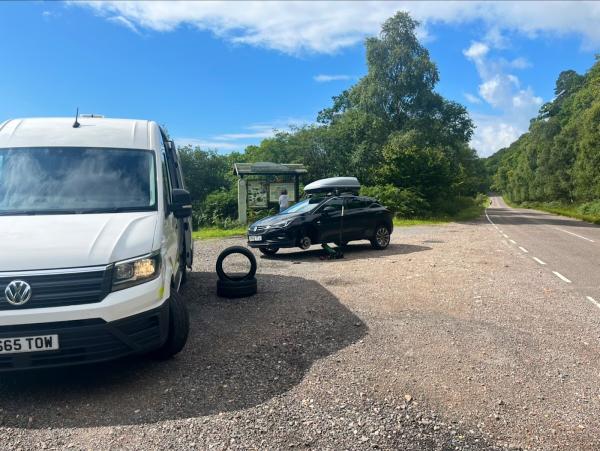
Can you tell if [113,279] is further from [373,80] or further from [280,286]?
[373,80]

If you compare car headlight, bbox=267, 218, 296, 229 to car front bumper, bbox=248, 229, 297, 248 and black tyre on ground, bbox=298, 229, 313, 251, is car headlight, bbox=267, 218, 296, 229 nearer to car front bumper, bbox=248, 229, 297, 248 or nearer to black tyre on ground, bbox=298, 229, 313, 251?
car front bumper, bbox=248, 229, 297, 248

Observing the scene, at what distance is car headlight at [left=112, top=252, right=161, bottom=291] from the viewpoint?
3.83 m

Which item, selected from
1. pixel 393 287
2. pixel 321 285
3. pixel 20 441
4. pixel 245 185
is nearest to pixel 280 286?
pixel 321 285

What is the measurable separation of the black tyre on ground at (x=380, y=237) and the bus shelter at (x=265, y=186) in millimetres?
9577

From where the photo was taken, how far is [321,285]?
8281 mm

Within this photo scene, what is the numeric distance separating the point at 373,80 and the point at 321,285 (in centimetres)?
3198

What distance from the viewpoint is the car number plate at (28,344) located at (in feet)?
11.5

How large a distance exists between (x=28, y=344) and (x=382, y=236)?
1122cm

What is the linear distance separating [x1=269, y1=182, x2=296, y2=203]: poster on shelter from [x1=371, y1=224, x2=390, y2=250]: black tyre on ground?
9.65 metres

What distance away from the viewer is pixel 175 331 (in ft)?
14.6

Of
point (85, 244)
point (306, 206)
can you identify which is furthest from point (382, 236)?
point (85, 244)

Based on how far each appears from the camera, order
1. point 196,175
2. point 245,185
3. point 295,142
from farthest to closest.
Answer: point 196,175 → point 295,142 → point 245,185

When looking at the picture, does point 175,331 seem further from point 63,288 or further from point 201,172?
point 201,172

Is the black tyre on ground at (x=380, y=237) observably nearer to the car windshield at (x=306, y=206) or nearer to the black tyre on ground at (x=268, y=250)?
the car windshield at (x=306, y=206)
